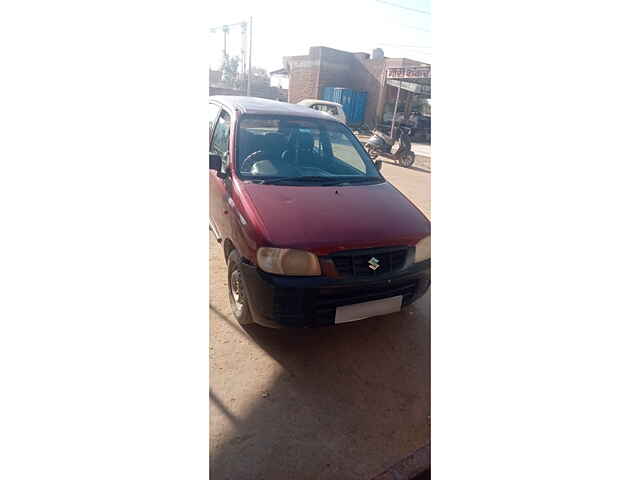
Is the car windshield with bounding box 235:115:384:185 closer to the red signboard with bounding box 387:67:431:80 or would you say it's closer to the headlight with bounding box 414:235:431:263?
the headlight with bounding box 414:235:431:263

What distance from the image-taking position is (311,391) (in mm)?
2004

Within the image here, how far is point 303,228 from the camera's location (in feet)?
6.84

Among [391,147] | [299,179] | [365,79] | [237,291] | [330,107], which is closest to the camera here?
[237,291]

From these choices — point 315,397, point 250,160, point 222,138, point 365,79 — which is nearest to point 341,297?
point 315,397

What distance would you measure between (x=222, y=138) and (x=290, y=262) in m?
1.43

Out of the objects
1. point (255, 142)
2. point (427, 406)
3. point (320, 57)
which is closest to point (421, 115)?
point (320, 57)

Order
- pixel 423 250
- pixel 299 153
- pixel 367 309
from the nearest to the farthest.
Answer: pixel 367 309 < pixel 423 250 < pixel 299 153

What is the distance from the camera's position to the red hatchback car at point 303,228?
202 cm

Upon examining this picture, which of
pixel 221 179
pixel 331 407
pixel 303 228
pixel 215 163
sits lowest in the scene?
pixel 331 407

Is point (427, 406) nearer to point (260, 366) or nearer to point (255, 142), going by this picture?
point (260, 366)

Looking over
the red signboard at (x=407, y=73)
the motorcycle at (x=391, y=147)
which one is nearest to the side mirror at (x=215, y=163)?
the motorcycle at (x=391, y=147)

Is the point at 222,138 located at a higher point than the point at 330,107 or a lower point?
lower

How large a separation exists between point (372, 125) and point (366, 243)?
1555 cm

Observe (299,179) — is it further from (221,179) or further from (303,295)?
(303,295)
